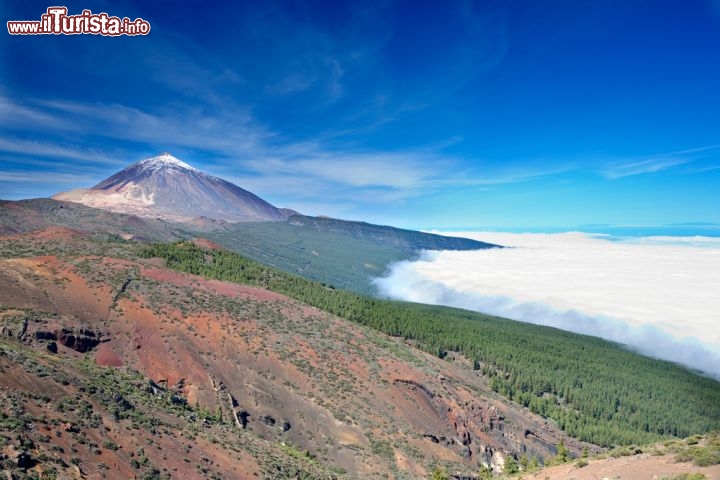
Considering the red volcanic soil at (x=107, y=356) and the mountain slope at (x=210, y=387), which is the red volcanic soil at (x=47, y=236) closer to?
the mountain slope at (x=210, y=387)

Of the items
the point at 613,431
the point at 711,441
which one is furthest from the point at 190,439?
the point at 613,431

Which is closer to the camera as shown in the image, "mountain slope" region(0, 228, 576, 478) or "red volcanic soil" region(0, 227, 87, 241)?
"mountain slope" region(0, 228, 576, 478)

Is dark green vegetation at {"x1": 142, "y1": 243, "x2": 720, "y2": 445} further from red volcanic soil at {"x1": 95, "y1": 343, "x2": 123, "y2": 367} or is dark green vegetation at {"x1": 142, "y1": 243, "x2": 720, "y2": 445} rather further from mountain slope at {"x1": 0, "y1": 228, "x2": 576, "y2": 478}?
red volcanic soil at {"x1": 95, "y1": 343, "x2": 123, "y2": 367}

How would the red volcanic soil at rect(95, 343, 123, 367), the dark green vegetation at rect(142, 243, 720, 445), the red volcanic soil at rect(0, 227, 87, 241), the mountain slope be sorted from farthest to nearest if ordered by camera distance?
the dark green vegetation at rect(142, 243, 720, 445) → the red volcanic soil at rect(0, 227, 87, 241) → the red volcanic soil at rect(95, 343, 123, 367) → the mountain slope

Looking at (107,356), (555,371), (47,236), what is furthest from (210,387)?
(555,371)

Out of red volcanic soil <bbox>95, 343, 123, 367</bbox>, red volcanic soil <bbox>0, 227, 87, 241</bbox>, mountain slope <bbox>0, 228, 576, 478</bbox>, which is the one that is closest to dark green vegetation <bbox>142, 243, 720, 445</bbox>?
mountain slope <bbox>0, 228, 576, 478</bbox>

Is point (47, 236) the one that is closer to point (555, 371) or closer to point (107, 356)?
point (107, 356)

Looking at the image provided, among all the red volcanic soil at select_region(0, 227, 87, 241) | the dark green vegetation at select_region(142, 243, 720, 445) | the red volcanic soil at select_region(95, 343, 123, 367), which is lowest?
the dark green vegetation at select_region(142, 243, 720, 445)

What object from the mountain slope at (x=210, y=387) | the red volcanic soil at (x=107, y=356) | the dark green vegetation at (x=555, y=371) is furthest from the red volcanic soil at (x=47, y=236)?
the red volcanic soil at (x=107, y=356)
